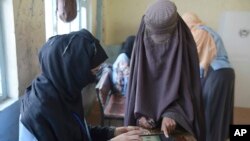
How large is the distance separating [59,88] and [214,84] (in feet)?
5.63

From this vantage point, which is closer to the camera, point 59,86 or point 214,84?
point 59,86

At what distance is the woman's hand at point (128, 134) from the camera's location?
1100 millimetres

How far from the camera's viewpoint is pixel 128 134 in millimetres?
1134

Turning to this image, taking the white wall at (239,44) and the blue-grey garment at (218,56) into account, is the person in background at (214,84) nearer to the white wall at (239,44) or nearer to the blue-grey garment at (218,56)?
the blue-grey garment at (218,56)

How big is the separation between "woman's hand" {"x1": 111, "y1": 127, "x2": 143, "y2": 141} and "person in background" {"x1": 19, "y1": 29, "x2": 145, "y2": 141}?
19 centimetres

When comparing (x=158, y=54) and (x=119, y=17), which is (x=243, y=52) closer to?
(x=119, y=17)

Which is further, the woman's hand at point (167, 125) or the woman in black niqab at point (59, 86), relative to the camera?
the woman's hand at point (167, 125)

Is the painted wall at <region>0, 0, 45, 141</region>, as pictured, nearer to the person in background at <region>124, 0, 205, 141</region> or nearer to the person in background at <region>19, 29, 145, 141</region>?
the person in background at <region>19, 29, 145, 141</region>

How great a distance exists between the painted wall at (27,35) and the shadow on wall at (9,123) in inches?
4.9

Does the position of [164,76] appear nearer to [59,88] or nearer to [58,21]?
[59,88]

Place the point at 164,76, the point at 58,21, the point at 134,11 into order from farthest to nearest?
1. the point at 134,11
2. the point at 58,21
3. the point at 164,76

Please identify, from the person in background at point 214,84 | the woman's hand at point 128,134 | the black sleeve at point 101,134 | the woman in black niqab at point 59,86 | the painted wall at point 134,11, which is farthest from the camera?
the painted wall at point 134,11

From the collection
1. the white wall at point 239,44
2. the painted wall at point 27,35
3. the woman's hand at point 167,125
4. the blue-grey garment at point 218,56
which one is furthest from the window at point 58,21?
the white wall at point 239,44

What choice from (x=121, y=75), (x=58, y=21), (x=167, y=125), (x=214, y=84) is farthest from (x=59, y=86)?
(x=214, y=84)
